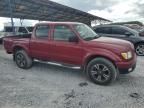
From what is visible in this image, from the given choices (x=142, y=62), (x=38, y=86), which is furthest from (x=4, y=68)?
(x=142, y=62)

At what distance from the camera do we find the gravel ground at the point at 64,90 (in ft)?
14.7

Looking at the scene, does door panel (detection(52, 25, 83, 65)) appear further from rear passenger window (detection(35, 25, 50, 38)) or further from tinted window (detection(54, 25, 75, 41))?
rear passenger window (detection(35, 25, 50, 38))

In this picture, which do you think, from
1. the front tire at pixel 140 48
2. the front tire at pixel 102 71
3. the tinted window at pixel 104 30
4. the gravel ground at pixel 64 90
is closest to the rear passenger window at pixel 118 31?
the tinted window at pixel 104 30

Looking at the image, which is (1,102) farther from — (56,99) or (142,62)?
(142,62)

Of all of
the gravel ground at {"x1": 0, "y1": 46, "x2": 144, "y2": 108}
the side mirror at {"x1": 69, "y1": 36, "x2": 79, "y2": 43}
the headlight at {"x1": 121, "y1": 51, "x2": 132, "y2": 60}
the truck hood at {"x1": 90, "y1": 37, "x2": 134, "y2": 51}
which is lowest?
the gravel ground at {"x1": 0, "y1": 46, "x2": 144, "y2": 108}

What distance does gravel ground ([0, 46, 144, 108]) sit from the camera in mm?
4488

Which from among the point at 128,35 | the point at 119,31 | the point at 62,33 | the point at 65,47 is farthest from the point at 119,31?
the point at 65,47

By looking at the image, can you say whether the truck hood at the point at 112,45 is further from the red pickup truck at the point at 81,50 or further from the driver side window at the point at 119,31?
the driver side window at the point at 119,31

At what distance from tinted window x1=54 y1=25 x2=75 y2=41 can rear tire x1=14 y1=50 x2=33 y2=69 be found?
161 cm

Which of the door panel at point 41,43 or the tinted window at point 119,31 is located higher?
the tinted window at point 119,31

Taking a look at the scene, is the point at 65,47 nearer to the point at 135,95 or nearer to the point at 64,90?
the point at 64,90

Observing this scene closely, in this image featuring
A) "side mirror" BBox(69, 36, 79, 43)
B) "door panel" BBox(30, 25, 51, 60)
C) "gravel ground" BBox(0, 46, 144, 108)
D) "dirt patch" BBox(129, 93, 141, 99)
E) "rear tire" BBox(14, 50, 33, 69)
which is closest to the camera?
"gravel ground" BBox(0, 46, 144, 108)

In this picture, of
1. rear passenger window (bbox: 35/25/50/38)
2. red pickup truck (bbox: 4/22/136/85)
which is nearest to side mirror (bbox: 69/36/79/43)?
red pickup truck (bbox: 4/22/136/85)

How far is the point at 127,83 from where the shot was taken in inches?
227
